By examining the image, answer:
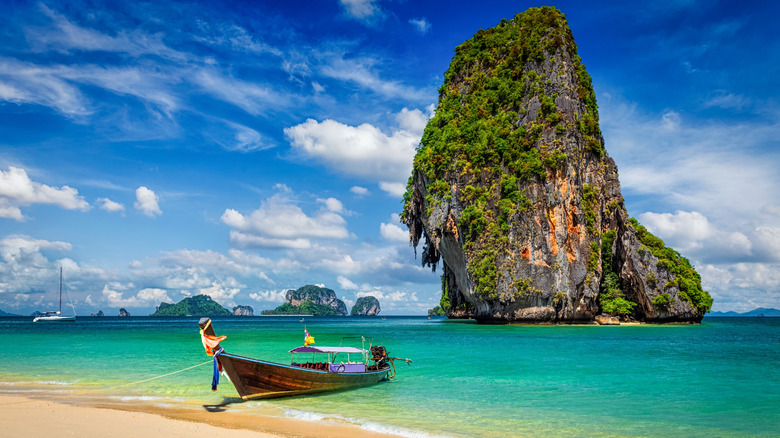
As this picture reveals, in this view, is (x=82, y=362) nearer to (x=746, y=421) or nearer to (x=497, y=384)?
(x=497, y=384)

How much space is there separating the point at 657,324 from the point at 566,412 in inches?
1822

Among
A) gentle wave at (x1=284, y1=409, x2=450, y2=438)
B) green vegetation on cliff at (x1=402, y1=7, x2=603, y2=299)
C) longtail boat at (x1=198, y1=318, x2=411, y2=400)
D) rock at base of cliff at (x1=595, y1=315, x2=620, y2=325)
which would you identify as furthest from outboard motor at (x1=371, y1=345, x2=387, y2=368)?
rock at base of cliff at (x1=595, y1=315, x2=620, y2=325)

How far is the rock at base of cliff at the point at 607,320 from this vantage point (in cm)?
5038

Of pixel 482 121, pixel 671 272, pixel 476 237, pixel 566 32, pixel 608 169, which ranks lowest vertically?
pixel 671 272

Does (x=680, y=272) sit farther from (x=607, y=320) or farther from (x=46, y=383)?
(x=46, y=383)

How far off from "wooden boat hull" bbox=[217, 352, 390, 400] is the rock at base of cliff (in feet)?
137

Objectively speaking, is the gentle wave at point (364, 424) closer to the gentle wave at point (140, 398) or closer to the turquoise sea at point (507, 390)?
the turquoise sea at point (507, 390)

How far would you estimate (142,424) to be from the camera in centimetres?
1030

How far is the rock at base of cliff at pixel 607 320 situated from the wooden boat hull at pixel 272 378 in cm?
4175

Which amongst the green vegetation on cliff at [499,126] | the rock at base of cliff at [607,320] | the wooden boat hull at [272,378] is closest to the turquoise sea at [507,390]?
the wooden boat hull at [272,378]

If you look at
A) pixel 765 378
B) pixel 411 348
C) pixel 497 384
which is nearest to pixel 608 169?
pixel 411 348

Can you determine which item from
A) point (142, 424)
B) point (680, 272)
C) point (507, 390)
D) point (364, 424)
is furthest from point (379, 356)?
point (680, 272)

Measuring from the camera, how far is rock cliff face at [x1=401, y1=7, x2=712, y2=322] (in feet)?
155

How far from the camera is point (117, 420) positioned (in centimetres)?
1059
